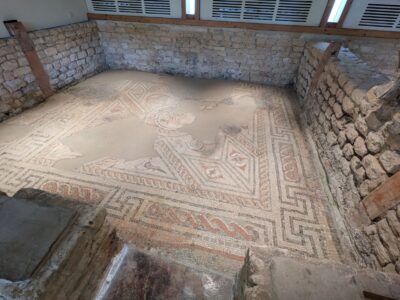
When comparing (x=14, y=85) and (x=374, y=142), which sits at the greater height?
(x=374, y=142)

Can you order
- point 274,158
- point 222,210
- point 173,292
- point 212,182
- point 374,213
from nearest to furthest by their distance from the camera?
point 173,292
point 374,213
point 222,210
point 212,182
point 274,158

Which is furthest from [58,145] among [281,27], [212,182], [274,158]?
[281,27]

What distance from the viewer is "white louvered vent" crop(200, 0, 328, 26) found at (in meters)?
3.69

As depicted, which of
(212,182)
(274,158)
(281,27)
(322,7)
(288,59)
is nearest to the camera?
(212,182)

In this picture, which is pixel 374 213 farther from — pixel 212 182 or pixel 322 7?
pixel 322 7

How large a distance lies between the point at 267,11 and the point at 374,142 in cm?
328

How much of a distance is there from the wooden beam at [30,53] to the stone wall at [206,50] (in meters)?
1.67

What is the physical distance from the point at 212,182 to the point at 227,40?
3.23m

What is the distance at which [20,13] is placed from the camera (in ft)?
10.5

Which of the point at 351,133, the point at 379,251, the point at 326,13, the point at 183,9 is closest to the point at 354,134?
the point at 351,133

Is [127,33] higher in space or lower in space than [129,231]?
higher

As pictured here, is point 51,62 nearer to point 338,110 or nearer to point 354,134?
point 338,110

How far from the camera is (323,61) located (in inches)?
118

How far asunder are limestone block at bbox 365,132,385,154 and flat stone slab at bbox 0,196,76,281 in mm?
2089
